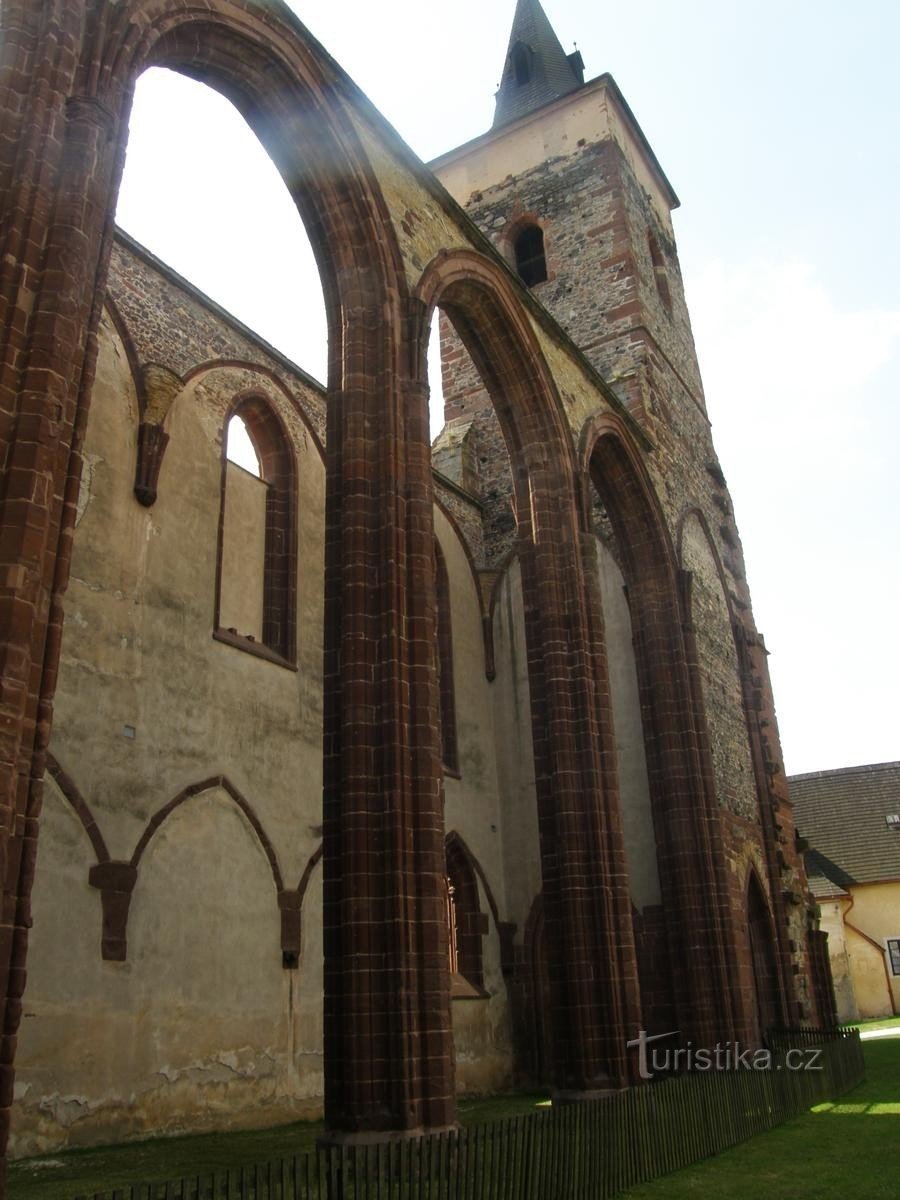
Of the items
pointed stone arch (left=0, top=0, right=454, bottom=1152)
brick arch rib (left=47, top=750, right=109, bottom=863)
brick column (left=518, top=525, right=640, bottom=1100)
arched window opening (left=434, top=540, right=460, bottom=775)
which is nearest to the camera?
pointed stone arch (left=0, top=0, right=454, bottom=1152)

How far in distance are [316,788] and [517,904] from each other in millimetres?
4236

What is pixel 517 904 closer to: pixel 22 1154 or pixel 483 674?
pixel 483 674

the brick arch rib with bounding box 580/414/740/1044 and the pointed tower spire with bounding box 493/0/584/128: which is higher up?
the pointed tower spire with bounding box 493/0/584/128

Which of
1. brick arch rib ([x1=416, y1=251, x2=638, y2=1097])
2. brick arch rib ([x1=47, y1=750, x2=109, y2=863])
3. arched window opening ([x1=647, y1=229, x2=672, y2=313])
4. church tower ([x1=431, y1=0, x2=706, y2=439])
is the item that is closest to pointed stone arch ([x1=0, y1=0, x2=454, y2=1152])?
brick arch rib ([x1=416, y1=251, x2=638, y2=1097])

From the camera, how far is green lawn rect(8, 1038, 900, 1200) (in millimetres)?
6688

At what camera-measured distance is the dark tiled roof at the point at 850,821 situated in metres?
30.6

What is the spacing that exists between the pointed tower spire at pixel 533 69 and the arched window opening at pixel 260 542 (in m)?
11.9

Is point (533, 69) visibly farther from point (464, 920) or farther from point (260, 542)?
point (464, 920)

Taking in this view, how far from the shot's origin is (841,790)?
3438cm

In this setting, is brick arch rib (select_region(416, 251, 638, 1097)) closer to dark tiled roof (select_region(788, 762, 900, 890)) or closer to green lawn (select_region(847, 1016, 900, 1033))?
green lawn (select_region(847, 1016, 900, 1033))

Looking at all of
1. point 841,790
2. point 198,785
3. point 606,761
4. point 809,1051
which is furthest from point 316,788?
point 841,790

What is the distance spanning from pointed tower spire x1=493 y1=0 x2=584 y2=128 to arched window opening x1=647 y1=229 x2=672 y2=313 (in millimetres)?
3265

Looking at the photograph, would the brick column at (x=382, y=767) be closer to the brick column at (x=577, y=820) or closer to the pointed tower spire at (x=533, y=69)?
the brick column at (x=577, y=820)

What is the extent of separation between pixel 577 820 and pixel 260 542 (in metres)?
4.66
